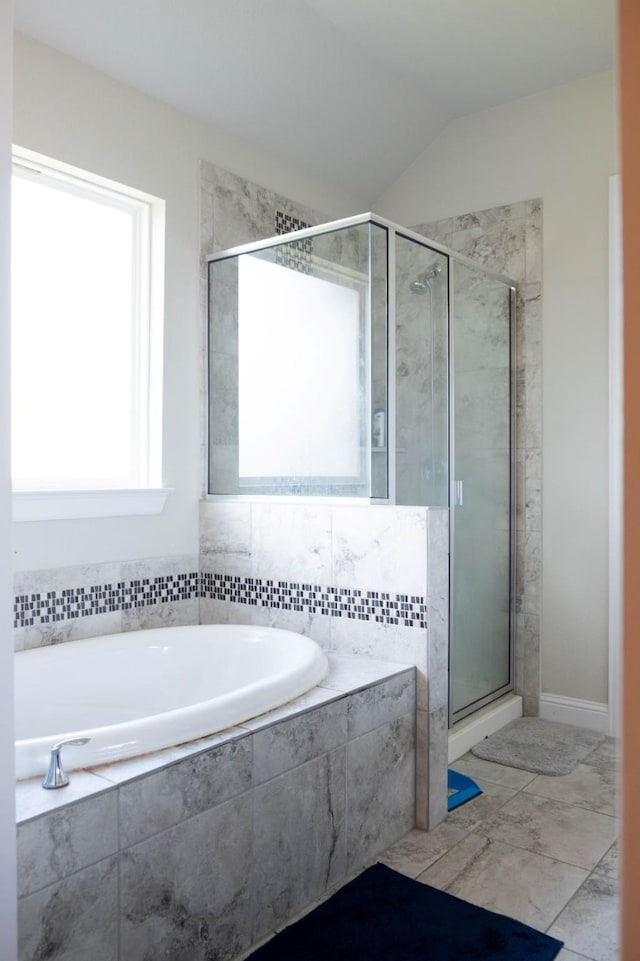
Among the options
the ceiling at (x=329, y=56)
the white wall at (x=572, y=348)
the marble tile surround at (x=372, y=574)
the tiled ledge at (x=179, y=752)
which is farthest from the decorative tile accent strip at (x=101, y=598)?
the ceiling at (x=329, y=56)

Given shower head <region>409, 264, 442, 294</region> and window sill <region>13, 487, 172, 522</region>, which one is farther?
shower head <region>409, 264, 442, 294</region>

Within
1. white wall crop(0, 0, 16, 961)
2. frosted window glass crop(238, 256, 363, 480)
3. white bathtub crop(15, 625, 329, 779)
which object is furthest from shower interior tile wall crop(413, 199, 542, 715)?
white wall crop(0, 0, 16, 961)

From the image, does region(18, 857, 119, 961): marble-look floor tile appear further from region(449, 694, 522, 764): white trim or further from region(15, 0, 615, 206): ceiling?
region(15, 0, 615, 206): ceiling

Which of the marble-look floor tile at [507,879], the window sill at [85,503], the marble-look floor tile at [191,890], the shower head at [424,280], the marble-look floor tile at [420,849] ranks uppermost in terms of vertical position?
the shower head at [424,280]

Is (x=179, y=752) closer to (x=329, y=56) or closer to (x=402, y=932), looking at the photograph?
(x=402, y=932)

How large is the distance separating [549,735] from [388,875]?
1.40m

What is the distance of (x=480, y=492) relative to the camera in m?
3.31

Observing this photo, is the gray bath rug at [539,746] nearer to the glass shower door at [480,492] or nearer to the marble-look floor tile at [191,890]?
the glass shower door at [480,492]

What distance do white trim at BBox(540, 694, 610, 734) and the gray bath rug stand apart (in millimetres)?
30

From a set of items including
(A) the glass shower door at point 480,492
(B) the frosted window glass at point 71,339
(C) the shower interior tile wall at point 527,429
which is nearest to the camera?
(B) the frosted window glass at point 71,339

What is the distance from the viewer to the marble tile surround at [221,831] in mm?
1376

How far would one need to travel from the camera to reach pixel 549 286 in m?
3.44

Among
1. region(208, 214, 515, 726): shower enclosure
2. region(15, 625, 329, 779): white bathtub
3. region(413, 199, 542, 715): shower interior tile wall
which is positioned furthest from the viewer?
region(413, 199, 542, 715): shower interior tile wall

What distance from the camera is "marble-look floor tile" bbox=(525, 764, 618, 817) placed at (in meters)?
2.61
